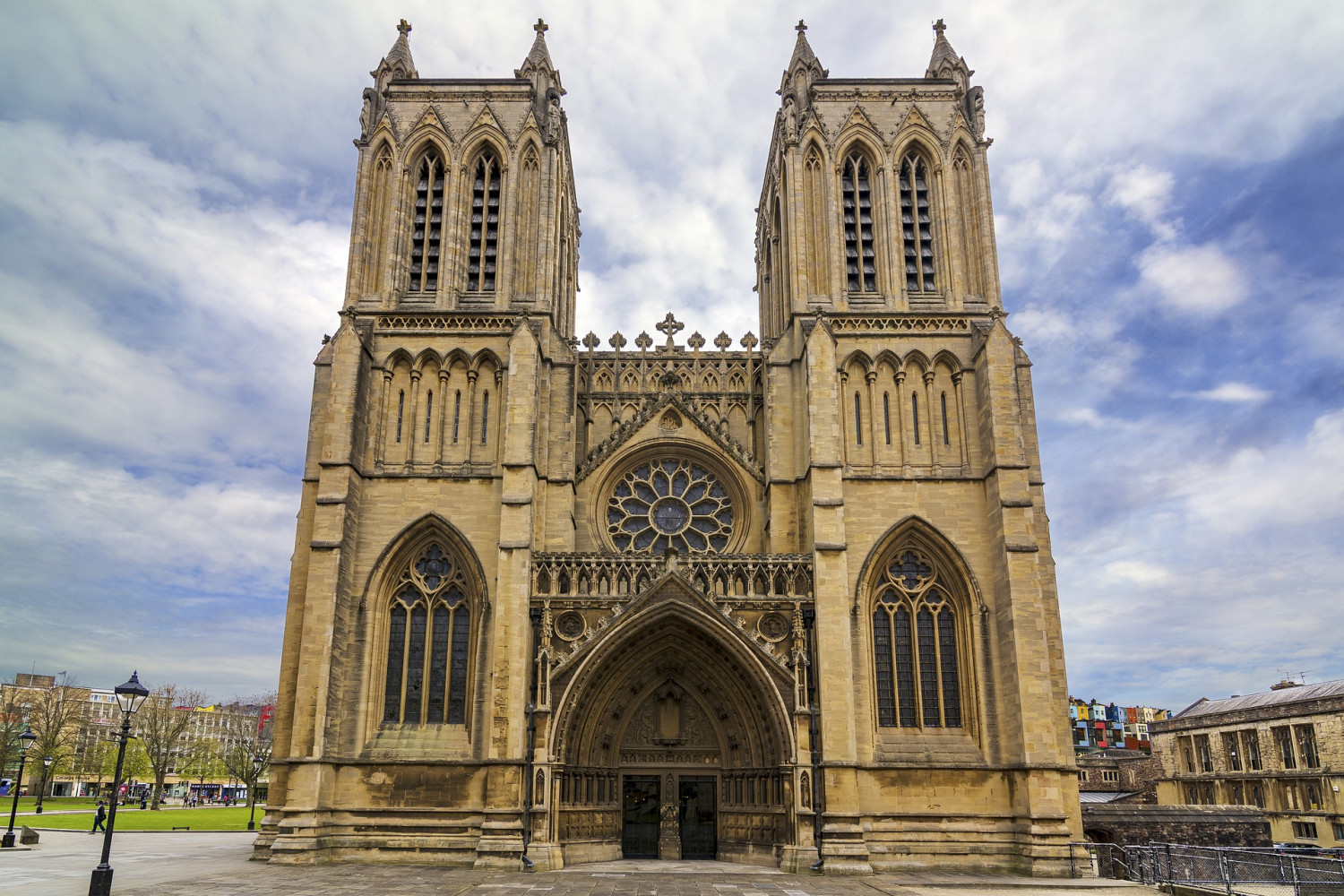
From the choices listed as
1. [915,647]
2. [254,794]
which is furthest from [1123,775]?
[254,794]

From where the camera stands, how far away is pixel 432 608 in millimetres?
26938

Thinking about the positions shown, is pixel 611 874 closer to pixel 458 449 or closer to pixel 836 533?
pixel 836 533

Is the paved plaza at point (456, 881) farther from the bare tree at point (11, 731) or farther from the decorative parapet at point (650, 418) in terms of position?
the bare tree at point (11, 731)

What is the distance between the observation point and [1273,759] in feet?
171

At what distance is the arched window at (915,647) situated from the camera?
2595 centimetres

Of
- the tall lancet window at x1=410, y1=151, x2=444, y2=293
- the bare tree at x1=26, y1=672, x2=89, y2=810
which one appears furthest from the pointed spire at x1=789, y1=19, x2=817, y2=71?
the bare tree at x1=26, y1=672, x2=89, y2=810

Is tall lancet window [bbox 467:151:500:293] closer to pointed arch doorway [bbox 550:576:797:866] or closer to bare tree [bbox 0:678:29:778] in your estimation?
pointed arch doorway [bbox 550:576:797:866]

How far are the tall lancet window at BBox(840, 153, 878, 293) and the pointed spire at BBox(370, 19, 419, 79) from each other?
15673 mm

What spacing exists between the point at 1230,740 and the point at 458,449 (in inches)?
1996

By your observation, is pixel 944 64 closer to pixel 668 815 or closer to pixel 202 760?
pixel 668 815

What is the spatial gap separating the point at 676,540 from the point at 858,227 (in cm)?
1182

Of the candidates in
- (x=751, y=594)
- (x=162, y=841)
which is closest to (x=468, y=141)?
(x=751, y=594)

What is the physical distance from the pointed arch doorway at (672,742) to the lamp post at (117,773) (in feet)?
33.0

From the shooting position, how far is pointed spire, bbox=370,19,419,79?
33.3m
